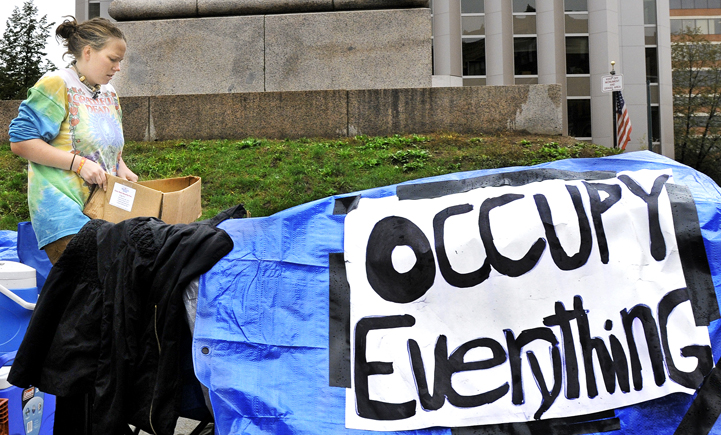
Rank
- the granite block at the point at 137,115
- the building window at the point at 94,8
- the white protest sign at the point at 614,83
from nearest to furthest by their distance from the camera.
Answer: the granite block at the point at 137,115
the white protest sign at the point at 614,83
the building window at the point at 94,8

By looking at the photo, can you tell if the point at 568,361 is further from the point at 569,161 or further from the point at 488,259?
the point at 569,161

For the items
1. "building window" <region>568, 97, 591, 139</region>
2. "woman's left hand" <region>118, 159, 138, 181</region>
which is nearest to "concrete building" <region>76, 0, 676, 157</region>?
"building window" <region>568, 97, 591, 139</region>

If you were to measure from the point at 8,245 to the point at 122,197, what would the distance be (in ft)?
5.34

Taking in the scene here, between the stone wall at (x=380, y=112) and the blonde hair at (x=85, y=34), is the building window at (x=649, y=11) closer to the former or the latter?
the stone wall at (x=380, y=112)

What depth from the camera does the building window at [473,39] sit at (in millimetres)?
41250

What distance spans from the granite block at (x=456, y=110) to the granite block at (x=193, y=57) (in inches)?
72.6

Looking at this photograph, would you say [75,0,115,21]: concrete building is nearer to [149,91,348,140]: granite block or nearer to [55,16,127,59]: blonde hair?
[149,91,348,140]: granite block

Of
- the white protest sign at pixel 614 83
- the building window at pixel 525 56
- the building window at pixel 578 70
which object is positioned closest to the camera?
the white protest sign at pixel 614 83

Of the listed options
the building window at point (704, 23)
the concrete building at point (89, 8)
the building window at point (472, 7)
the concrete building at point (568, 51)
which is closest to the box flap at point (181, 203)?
the concrete building at point (568, 51)

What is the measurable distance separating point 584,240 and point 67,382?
2.15 metres

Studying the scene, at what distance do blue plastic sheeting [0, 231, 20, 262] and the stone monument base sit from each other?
547 centimetres

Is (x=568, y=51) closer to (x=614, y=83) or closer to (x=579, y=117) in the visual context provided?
(x=579, y=117)

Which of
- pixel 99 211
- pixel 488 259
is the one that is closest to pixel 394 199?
pixel 488 259

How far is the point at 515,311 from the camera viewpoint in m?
2.44
